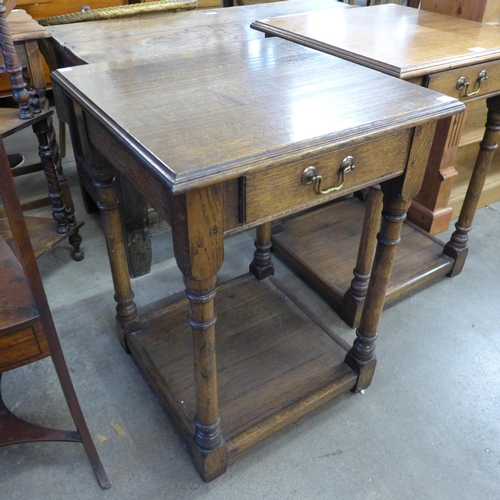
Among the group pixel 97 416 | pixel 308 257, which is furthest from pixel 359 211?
pixel 97 416

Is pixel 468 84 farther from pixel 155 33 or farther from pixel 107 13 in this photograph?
pixel 107 13

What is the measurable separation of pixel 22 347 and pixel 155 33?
143 centimetres

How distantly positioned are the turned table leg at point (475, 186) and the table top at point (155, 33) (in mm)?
927

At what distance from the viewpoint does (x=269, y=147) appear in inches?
34.5

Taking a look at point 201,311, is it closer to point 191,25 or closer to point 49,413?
point 49,413

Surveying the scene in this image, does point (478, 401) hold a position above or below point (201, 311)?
below

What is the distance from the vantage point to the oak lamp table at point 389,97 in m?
1.42

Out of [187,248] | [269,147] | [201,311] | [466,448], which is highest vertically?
[269,147]

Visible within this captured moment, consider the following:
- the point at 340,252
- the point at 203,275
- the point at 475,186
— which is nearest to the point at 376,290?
the point at 203,275

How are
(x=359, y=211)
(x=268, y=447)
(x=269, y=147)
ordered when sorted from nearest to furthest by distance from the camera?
(x=269, y=147) → (x=268, y=447) → (x=359, y=211)

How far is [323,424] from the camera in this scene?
1.46 m

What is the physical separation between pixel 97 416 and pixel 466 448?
42.8 inches

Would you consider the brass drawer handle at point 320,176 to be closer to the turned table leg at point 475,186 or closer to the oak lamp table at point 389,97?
the oak lamp table at point 389,97

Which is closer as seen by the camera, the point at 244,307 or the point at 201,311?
the point at 201,311
